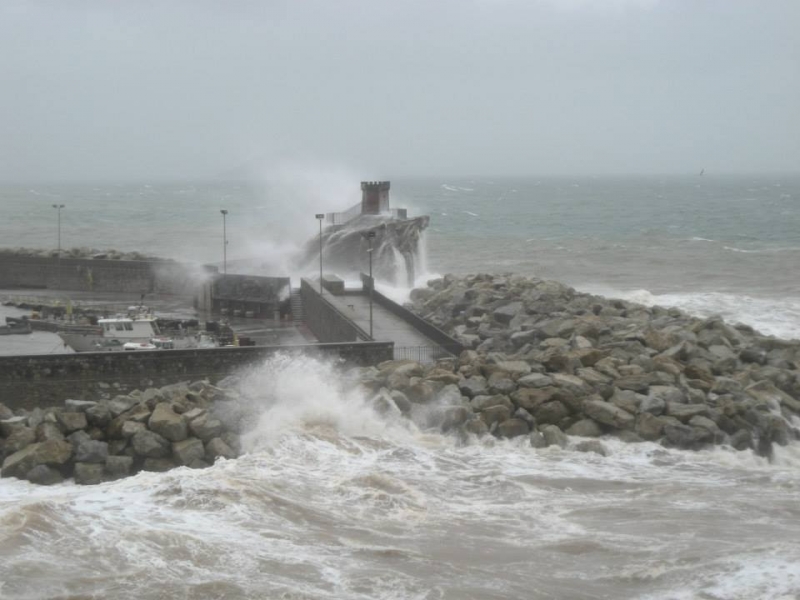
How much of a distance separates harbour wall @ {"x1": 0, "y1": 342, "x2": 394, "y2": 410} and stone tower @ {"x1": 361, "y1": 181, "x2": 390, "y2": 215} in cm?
2777

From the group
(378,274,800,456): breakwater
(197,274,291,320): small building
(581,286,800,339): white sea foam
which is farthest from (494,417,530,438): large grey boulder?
(581,286,800,339): white sea foam

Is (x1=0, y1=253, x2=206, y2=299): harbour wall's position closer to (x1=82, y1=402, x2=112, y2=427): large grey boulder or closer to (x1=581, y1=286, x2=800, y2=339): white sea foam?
(x1=581, y1=286, x2=800, y2=339): white sea foam

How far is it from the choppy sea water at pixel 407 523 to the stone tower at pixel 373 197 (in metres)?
31.1

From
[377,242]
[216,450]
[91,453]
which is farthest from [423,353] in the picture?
[377,242]

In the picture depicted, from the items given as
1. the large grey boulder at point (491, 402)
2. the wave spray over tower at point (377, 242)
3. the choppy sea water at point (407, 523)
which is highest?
the wave spray over tower at point (377, 242)

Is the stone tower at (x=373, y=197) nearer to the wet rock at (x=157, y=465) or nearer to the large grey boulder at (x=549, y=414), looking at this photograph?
the large grey boulder at (x=549, y=414)

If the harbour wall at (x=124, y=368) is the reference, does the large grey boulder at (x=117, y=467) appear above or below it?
below

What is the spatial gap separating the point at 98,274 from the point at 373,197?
13805 mm

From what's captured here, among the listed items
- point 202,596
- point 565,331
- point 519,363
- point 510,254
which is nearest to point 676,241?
point 510,254

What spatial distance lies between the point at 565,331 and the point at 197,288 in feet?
51.2

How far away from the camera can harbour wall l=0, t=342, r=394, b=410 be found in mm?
19809

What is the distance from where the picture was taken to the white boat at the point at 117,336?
2381cm

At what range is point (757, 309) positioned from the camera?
1549 inches

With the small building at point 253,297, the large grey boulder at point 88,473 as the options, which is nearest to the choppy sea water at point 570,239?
the small building at point 253,297
